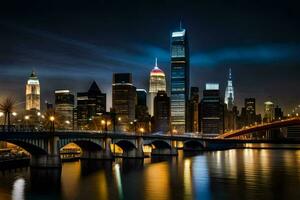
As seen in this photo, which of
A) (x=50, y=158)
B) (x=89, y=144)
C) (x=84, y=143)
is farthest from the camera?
(x=89, y=144)

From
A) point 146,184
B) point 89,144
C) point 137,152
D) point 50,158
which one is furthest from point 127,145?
point 146,184

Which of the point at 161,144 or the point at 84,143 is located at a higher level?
the point at 84,143

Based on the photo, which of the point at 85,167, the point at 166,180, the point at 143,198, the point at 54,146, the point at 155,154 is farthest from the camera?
the point at 155,154

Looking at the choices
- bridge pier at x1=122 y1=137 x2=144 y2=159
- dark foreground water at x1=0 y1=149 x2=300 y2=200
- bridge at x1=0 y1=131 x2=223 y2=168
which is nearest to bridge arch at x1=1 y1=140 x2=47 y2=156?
bridge at x1=0 y1=131 x2=223 y2=168

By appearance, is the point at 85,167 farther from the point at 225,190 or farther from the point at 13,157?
the point at 225,190

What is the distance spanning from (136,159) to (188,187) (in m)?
51.8

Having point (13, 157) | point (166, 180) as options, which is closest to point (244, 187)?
point (166, 180)

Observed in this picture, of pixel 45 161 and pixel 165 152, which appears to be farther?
pixel 165 152

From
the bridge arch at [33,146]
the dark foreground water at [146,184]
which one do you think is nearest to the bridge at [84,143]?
the bridge arch at [33,146]

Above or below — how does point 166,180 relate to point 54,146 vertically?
below

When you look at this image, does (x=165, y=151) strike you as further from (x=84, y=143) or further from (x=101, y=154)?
(x=84, y=143)

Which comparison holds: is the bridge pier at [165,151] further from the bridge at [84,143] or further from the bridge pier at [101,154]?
the bridge pier at [101,154]

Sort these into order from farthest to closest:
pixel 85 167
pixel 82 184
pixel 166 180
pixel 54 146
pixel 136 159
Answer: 1. pixel 136 159
2. pixel 85 167
3. pixel 54 146
4. pixel 166 180
5. pixel 82 184

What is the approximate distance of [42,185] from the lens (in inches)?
2559
